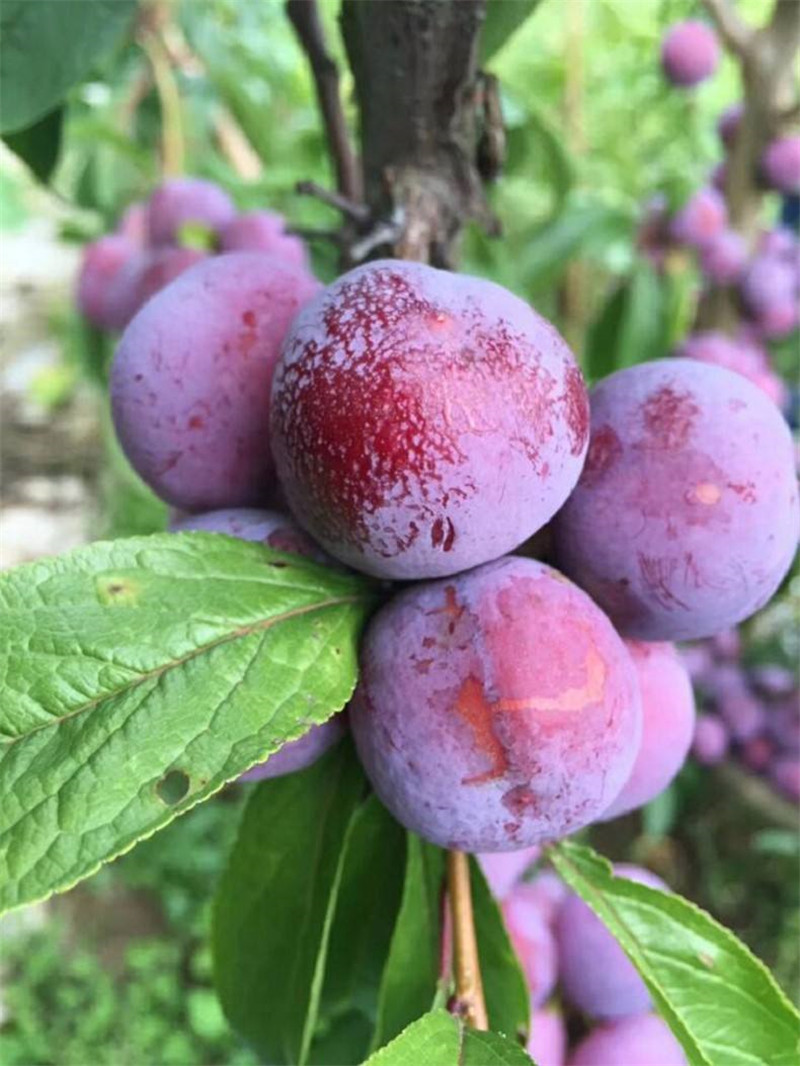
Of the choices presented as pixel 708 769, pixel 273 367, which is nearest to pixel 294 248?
pixel 273 367

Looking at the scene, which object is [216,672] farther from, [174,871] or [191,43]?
[174,871]

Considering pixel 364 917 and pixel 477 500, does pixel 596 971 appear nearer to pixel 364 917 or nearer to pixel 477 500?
pixel 364 917

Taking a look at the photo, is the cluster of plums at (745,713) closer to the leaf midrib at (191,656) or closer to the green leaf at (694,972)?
the green leaf at (694,972)

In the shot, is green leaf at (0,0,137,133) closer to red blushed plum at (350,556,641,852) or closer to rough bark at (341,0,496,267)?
rough bark at (341,0,496,267)

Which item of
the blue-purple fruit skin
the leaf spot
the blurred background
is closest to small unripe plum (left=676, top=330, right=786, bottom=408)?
the blurred background

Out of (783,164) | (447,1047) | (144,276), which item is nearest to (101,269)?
(144,276)

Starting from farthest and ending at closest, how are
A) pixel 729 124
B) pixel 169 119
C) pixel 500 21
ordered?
pixel 729 124 < pixel 169 119 < pixel 500 21
